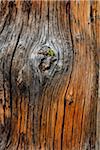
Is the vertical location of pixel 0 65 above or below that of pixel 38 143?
above

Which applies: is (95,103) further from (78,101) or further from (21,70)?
(21,70)

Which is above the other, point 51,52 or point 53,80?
point 51,52

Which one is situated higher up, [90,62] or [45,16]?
[45,16]

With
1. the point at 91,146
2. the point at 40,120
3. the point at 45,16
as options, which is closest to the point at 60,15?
the point at 45,16

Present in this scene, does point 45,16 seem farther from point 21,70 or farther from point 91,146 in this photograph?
point 91,146

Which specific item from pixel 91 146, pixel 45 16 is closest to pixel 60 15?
pixel 45 16

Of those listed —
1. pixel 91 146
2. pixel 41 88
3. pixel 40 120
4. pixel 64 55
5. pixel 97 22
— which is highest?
pixel 97 22
